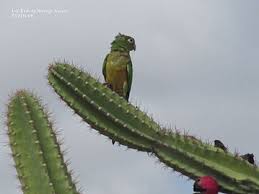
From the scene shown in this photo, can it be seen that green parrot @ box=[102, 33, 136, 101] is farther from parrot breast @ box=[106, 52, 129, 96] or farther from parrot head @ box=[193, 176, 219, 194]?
parrot head @ box=[193, 176, 219, 194]

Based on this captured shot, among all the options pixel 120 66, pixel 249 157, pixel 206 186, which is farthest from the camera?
pixel 120 66

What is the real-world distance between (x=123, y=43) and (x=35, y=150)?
9.24 feet

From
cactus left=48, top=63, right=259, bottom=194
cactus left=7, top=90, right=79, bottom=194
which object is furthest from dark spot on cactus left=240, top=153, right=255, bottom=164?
cactus left=7, top=90, right=79, bottom=194

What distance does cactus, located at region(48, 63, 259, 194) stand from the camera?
15.1ft

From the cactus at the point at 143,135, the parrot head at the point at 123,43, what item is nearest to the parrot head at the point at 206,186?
the cactus at the point at 143,135

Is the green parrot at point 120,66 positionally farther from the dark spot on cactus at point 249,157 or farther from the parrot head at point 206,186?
the parrot head at point 206,186

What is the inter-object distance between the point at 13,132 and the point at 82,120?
68 cm

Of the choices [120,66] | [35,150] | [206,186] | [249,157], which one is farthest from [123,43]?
[206,186]

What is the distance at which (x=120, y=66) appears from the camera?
6.70m

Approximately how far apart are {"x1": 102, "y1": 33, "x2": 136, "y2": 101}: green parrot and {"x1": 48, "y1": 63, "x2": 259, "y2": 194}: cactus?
1893mm

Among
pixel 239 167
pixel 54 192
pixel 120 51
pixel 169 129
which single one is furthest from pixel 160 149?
pixel 120 51

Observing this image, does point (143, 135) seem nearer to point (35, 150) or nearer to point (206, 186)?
point (206, 186)

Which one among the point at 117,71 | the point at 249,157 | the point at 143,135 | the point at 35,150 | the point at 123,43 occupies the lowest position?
the point at 35,150

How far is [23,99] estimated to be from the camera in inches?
169
